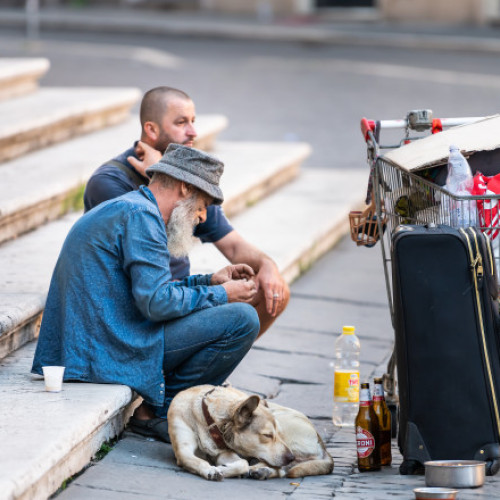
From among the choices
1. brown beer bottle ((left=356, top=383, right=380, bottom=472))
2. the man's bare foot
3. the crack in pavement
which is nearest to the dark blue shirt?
the man's bare foot

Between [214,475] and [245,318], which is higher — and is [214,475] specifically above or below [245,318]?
below

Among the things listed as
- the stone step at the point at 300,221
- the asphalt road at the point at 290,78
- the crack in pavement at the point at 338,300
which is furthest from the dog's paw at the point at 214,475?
the asphalt road at the point at 290,78

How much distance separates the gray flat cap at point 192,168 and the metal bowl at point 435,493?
1.42m

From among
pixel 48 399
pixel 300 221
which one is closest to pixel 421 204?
pixel 48 399

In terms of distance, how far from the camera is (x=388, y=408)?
4816 millimetres

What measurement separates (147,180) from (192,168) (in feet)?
2.95

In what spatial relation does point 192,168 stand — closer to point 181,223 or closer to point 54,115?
point 181,223

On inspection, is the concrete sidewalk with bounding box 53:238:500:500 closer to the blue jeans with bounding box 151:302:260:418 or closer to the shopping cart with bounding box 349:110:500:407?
the blue jeans with bounding box 151:302:260:418

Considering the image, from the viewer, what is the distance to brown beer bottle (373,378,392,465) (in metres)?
4.40

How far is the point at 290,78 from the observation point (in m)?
15.5

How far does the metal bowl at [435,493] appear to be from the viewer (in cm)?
379

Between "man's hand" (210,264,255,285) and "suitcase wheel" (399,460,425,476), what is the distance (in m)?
1.17

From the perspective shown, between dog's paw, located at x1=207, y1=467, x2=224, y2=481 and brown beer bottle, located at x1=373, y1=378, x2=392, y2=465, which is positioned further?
brown beer bottle, located at x1=373, y1=378, x2=392, y2=465

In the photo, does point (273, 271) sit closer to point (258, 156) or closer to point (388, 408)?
point (388, 408)
